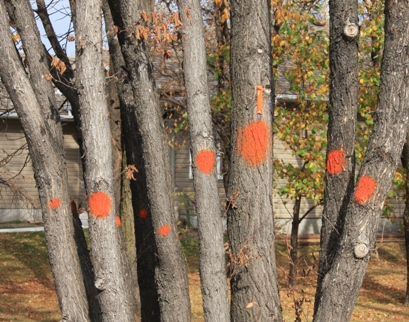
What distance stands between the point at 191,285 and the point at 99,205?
10258mm

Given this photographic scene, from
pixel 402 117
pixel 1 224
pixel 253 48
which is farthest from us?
pixel 1 224

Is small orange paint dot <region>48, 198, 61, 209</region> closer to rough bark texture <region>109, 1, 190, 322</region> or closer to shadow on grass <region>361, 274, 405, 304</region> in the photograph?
Answer: rough bark texture <region>109, 1, 190, 322</region>

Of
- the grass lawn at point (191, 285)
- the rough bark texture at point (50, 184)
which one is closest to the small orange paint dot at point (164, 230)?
the rough bark texture at point (50, 184)

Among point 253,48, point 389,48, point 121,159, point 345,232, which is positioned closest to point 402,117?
point 389,48

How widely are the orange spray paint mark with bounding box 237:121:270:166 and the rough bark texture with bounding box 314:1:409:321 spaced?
76 centimetres

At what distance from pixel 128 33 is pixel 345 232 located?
7.05ft

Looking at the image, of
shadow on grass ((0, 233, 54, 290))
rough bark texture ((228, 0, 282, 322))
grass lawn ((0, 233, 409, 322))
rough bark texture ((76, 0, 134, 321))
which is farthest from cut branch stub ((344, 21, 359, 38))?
shadow on grass ((0, 233, 54, 290))

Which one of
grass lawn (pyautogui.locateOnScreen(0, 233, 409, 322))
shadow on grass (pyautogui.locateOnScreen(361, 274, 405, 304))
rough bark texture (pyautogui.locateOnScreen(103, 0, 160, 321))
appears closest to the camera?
rough bark texture (pyautogui.locateOnScreen(103, 0, 160, 321))

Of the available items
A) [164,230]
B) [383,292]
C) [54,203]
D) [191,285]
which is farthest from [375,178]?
[383,292]

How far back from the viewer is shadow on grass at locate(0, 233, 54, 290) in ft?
50.9

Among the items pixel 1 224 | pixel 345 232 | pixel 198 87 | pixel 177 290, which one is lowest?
pixel 1 224

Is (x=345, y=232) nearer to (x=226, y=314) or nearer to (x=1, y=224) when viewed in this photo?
(x=226, y=314)

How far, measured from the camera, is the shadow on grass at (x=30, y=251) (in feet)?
50.9

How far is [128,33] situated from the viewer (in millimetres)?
4871
